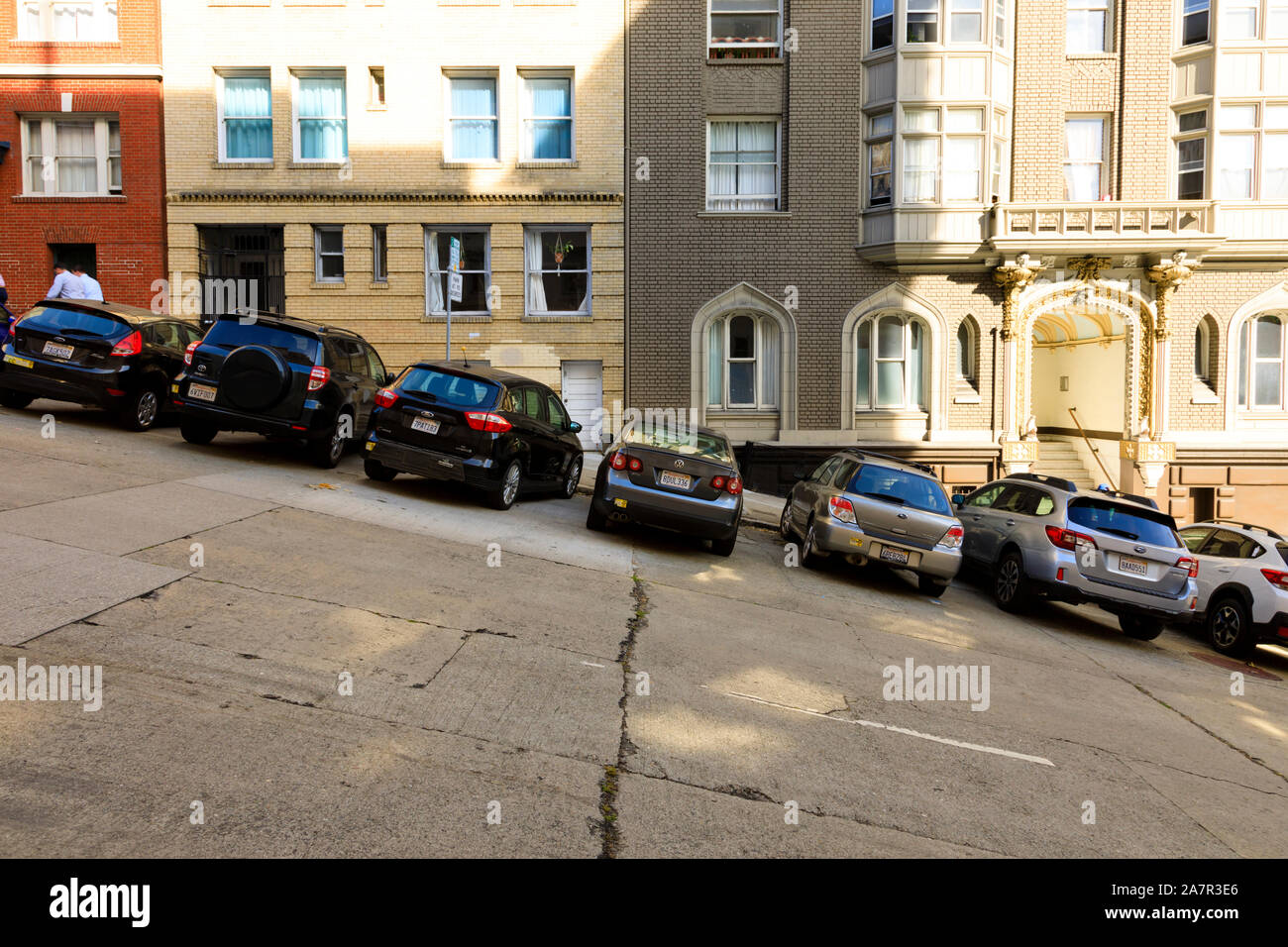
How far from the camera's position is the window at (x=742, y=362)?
21.5m

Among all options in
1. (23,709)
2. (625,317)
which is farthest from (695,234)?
(23,709)

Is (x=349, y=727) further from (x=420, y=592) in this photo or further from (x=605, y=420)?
(x=605, y=420)

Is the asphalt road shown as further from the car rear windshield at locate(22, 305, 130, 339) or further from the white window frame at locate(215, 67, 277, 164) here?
the white window frame at locate(215, 67, 277, 164)

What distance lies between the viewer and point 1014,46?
68.3 feet

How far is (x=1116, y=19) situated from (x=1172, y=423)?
921cm

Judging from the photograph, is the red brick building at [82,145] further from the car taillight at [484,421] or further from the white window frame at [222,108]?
the car taillight at [484,421]

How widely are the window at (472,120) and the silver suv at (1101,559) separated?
49.6 ft

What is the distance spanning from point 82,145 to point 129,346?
37.1ft

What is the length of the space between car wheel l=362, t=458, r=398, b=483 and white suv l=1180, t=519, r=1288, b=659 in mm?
10927

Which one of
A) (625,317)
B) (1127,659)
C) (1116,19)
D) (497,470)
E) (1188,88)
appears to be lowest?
(1127,659)

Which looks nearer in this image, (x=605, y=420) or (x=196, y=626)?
(x=196, y=626)

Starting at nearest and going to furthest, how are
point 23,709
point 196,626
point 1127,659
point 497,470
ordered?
point 23,709
point 196,626
point 1127,659
point 497,470

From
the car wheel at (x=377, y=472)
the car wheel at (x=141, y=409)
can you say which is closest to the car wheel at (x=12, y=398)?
the car wheel at (x=141, y=409)

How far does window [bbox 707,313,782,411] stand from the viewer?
70.5ft
